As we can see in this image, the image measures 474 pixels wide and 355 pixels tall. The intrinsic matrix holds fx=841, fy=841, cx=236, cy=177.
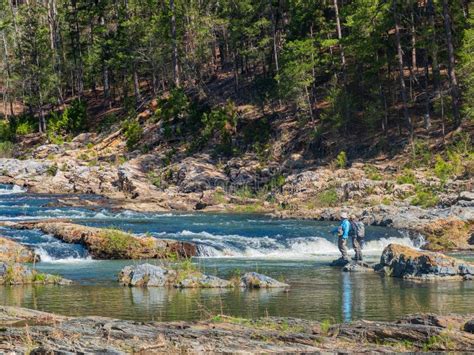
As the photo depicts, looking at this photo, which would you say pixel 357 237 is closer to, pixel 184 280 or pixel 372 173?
pixel 184 280

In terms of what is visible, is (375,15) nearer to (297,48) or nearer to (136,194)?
(297,48)

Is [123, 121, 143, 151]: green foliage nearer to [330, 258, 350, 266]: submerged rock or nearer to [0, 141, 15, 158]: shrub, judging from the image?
[0, 141, 15, 158]: shrub

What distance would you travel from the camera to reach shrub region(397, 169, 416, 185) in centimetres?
4662

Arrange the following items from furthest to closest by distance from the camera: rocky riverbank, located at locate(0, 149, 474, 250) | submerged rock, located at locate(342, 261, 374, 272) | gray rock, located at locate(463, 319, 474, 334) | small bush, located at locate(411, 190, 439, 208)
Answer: small bush, located at locate(411, 190, 439, 208) < rocky riverbank, located at locate(0, 149, 474, 250) < submerged rock, located at locate(342, 261, 374, 272) < gray rock, located at locate(463, 319, 474, 334)

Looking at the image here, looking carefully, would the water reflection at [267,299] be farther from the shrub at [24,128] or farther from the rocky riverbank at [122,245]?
the shrub at [24,128]

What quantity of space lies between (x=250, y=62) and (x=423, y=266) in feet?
176

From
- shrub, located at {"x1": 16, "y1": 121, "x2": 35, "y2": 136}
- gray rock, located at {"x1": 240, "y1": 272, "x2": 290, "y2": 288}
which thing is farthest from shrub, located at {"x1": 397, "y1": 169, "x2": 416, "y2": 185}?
shrub, located at {"x1": 16, "y1": 121, "x2": 35, "y2": 136}

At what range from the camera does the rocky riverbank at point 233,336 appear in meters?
12.4

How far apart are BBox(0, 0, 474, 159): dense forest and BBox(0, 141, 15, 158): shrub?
385cm

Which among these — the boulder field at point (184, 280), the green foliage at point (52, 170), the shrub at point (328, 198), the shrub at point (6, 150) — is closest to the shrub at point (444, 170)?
the shrub at point (328, 198)

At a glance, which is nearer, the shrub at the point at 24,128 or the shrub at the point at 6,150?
the shrub at the point at 6,150

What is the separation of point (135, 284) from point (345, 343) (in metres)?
10.2

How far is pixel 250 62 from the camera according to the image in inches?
3004

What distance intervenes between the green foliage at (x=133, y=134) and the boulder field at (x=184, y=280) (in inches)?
1771
